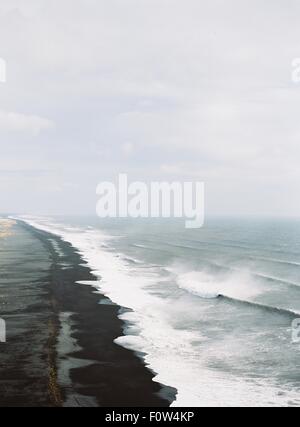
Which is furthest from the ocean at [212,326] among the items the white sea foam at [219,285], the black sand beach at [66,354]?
the black sand beach at [66,354]

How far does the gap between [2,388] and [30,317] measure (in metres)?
13.1

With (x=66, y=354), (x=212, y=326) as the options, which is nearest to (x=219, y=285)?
(x=212, y=326)

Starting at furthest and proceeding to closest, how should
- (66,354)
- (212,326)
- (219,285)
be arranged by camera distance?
1. (219,285)
2. (212,326)
3. (66,354)

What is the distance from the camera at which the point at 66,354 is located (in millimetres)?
25625

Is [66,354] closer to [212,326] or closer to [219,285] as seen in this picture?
[212,326]

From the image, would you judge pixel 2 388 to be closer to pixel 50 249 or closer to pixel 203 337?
pixel 203 337

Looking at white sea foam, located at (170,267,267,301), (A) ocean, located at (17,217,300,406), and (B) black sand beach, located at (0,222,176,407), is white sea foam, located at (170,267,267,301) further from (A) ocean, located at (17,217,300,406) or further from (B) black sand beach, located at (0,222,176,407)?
(B) black sand beach, located at (0,222,176,407)

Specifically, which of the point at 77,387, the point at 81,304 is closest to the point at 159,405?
the point at 77,387

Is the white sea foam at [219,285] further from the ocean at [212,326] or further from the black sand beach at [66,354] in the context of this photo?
the black sand beach at [66,354]

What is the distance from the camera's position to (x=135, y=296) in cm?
4375

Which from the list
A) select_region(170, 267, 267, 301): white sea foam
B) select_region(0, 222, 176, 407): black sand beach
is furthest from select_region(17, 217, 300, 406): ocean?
select_region(0, 222, 176, 407): black sand beach

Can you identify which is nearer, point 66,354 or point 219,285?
point 66,354

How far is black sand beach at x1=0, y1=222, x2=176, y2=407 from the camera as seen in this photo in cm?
2000

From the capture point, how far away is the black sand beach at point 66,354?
65.6ft
